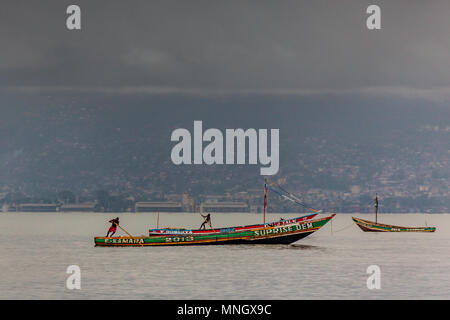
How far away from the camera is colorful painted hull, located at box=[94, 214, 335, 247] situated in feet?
266

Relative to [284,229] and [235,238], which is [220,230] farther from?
[284,229]

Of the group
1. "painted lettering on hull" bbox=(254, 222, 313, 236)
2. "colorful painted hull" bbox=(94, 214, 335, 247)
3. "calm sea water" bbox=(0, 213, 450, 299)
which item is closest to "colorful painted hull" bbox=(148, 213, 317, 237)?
"colorful painted hull" bbox=(94, 214, 335, 247)

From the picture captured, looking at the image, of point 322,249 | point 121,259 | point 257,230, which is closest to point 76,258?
point 121,259

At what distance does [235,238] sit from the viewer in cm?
8300

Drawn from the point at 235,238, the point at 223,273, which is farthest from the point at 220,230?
the point at 223,273

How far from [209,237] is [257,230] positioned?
525 centimetres

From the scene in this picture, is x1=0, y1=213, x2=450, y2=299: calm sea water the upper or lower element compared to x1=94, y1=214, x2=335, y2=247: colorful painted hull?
lower

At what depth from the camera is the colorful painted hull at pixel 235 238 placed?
81.1 metres

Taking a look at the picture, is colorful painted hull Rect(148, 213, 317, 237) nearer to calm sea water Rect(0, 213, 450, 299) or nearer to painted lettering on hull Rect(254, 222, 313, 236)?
painted lettering on hull Rect(254, 222, 313, 236)

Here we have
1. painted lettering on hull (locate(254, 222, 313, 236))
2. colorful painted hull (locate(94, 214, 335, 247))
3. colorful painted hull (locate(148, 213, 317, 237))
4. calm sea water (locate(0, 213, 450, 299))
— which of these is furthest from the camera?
colorful painted hull (locate(148, 213, 317, 237))
